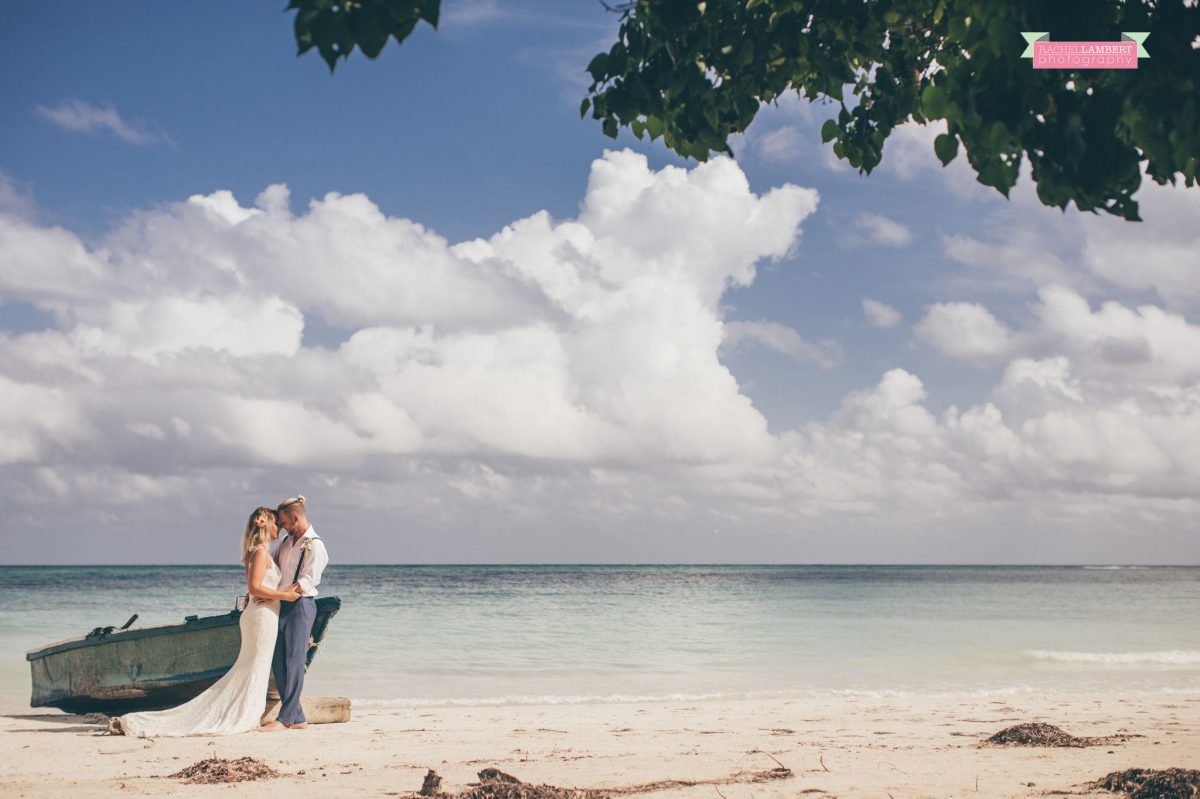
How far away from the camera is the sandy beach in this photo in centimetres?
621

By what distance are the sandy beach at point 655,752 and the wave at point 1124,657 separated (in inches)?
292

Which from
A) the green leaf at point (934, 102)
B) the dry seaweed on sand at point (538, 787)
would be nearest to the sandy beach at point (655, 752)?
the dry seaweed on sand at point (538, 787)

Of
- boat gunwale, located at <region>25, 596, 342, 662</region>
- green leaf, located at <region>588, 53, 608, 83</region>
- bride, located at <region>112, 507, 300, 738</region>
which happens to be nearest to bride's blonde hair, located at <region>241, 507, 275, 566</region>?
bride, located at <region>112, 507, 300, 738</region>

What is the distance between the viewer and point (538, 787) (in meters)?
5.76

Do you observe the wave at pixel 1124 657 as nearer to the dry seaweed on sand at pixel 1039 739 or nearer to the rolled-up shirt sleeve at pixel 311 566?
the dry seaweed on sand at pixel 1039 739

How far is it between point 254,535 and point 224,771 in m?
2.46

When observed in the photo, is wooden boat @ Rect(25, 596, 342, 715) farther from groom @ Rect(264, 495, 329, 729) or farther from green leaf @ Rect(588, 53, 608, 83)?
green leaf @ Rect(588, 53, 608, 83)

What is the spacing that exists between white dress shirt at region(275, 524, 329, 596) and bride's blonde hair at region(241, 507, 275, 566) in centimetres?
33

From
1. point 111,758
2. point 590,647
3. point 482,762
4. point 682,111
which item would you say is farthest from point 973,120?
point 590,647

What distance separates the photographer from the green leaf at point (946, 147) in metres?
3.37

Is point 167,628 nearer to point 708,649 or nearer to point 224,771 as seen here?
point 224,771

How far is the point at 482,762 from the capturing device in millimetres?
7145

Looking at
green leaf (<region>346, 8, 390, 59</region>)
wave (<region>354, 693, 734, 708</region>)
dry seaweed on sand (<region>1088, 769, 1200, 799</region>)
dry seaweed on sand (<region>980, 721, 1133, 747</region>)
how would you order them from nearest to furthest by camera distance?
green leaf (<region>346, 8, 390, 59</region>)
dry seaweed on sand (<region>1088, 769, 1200, 799</region>)
dry seaweed on sand (<region>980, 721, 1133, 747</region>)
wave (<region>354, 693, 734, 708</region>)

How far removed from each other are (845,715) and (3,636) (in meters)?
21.3
